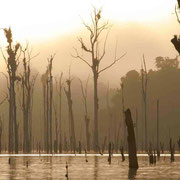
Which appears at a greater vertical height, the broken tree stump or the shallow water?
the broken tree stump

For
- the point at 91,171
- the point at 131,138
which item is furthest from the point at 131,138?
the point at 91,171

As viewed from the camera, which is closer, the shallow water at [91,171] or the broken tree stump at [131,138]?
the shallow water at [91,171]

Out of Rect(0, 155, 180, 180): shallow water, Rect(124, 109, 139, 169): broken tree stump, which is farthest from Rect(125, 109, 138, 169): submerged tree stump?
Rect(0, 155, 180, 180): shallow water

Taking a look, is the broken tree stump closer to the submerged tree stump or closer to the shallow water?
the submerged tree stump

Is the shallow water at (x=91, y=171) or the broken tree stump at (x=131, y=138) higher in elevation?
the broken tree stump at (x=131, y=138)

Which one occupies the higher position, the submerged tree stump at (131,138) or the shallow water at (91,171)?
the submerged tree stump at (131,138)

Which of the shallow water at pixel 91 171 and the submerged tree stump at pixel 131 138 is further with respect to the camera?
the submerged tree stump at pixel 131 138

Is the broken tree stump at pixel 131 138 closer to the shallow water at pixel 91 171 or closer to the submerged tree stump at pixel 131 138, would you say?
the submerged tree stump at pixel 131 138

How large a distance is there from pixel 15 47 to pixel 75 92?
6450 cm

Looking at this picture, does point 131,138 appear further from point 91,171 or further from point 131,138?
point 91,171

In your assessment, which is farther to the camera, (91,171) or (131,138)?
(131,138)

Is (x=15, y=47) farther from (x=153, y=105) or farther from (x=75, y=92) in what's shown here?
(x=75, y=92)

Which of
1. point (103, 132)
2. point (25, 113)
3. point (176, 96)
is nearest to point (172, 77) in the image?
point (176, 96)

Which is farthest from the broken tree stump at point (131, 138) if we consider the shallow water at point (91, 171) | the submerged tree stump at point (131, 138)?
the shallow water at point (91, 171)
